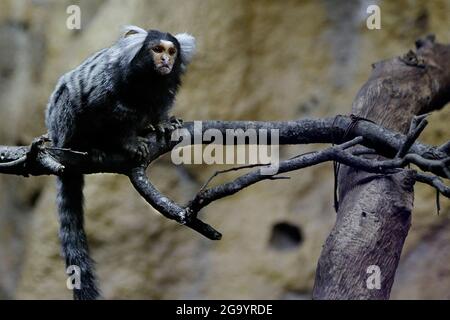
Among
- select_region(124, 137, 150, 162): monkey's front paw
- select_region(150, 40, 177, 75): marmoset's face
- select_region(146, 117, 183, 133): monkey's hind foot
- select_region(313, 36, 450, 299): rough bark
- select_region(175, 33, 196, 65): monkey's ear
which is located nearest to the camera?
select_region(313, 36, 450, 299): rough bark

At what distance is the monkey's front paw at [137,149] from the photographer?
451cm

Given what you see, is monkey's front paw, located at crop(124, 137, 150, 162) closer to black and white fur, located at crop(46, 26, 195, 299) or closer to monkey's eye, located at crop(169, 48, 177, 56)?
black and white fur, located at crop(46, 26, 195, 299)

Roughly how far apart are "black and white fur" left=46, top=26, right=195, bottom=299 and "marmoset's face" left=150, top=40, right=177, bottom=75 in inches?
1.6

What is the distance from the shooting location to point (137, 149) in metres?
4.55

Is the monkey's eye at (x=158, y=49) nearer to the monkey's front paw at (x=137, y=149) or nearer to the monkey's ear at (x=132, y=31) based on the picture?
the monkey's ear at (x=132, y=31)

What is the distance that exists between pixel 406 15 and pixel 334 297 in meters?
4.54

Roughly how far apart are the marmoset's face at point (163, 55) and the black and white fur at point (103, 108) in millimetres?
42

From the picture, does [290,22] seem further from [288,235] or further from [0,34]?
[0,34]

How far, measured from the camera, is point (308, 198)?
7.44 m

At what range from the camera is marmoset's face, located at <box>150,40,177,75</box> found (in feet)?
15.3

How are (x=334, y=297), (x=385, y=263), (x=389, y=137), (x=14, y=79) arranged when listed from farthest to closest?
1. (x=14, y=79)
2. (x=389, y=137)
3. (x=385, y=263)
4. (x=334, y=297)

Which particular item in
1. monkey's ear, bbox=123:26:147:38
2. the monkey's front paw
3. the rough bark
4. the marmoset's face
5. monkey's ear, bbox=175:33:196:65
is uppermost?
monkey's ear, bbox=123:26:147:38

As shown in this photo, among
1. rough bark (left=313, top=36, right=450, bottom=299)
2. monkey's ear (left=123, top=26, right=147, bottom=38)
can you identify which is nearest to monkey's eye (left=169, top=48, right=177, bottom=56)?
monkey's ear (left=123, top=26, right=147, bottom=38)

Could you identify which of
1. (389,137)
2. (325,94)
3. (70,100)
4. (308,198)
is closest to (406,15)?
(325,94)
